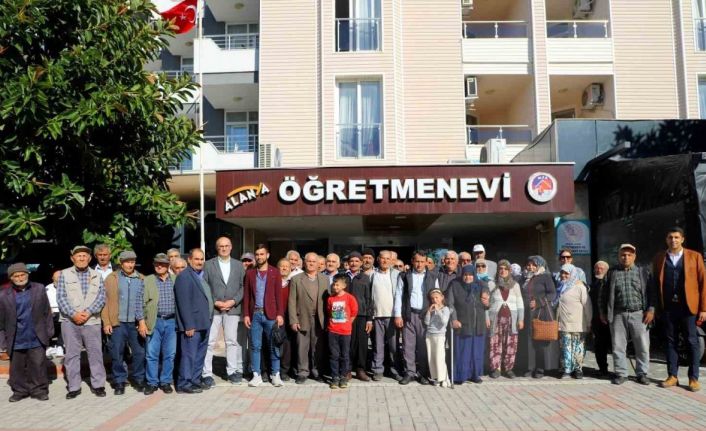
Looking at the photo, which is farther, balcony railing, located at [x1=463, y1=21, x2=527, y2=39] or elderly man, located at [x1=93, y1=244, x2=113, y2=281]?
balcony railing, located at [x1=463, y1=21, x2=527, y2=39]

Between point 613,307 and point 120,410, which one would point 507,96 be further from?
point 120,410

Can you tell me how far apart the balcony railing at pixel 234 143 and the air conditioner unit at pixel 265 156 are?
2671 millimetres

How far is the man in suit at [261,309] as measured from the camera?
7.95 meters

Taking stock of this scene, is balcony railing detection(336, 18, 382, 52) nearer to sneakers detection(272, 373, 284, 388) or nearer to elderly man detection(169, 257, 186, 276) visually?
elderly man detection(169, 257, 186, 276)

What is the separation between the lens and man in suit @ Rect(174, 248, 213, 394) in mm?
7523

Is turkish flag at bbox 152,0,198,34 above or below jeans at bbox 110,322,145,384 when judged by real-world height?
above

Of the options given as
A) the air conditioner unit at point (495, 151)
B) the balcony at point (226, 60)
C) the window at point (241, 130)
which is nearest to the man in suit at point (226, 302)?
the air conditioner unit at point (495, 151)

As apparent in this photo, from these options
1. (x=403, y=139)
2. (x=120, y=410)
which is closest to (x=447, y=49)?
(x=403, y=139)

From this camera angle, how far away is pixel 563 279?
8.58 meters

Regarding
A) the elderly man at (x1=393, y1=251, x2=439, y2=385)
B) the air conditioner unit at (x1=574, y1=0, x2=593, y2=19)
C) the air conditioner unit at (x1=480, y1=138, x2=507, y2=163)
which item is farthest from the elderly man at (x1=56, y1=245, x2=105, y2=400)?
the air conditioner unit at (x1=574, y1=0, x2=593, y2=19)

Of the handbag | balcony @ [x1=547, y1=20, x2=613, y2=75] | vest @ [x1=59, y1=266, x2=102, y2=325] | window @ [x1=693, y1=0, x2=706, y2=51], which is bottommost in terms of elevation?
the handbag

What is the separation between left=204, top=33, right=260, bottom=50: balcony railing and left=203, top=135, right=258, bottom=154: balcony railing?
2.88m

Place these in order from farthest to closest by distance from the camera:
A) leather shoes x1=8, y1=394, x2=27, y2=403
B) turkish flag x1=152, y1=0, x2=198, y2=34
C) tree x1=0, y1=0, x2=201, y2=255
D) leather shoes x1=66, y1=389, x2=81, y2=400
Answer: turkish flag x1=152, y1=0, x2=198, y2=34, tree x1=0, y1=0, x2=201, y2=255, leather shoes x1=66, y1=389, x2=81, y2=400, leather shoes x1=8, y1=394, x2=27, y2=403

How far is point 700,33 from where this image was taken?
16844 mm
